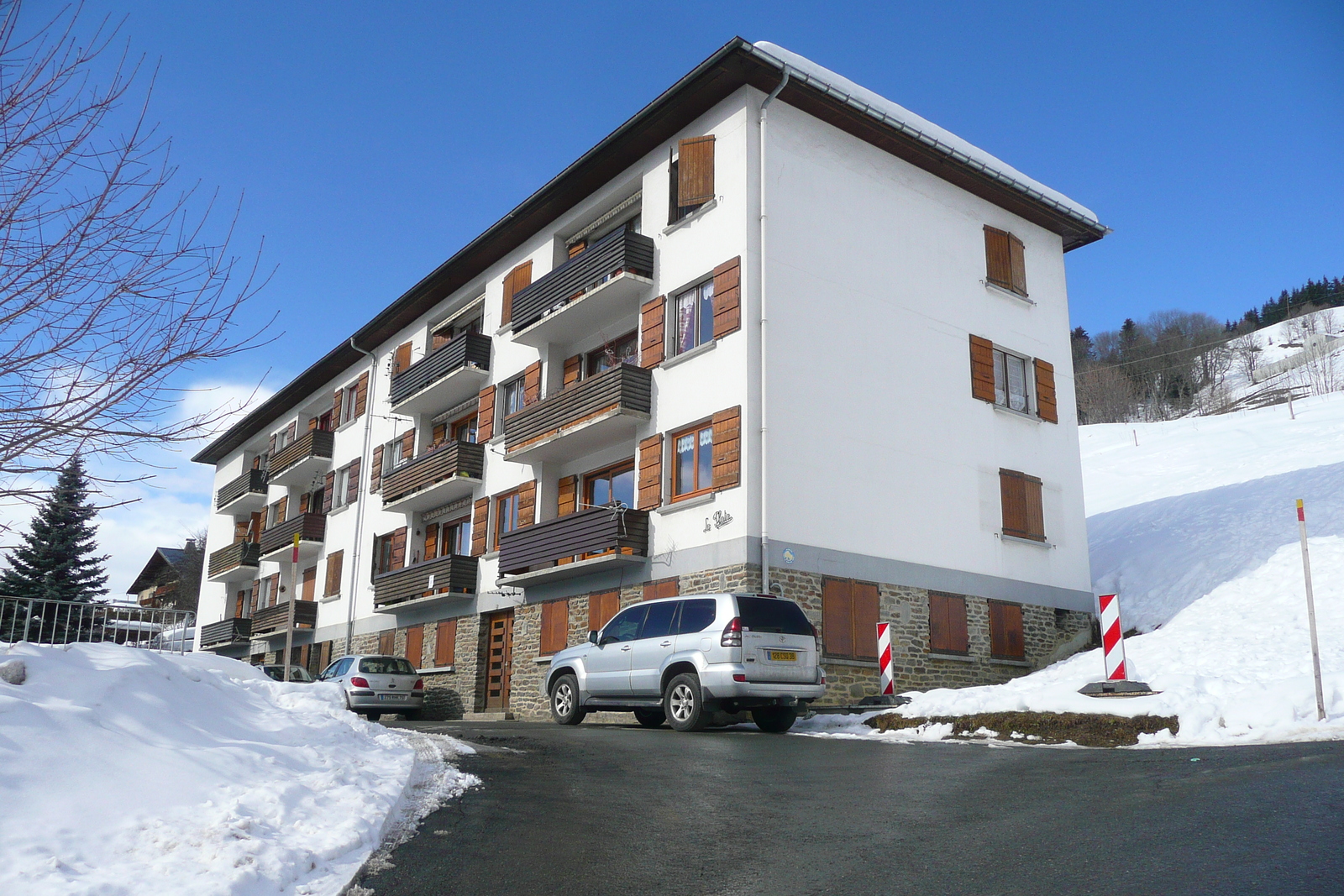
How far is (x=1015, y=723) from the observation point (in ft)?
44.9

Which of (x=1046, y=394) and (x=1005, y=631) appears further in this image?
(x=1046, y=394)

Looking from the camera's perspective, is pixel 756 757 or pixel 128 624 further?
pixel 128 624

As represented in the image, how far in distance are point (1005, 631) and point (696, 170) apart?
1169 cm

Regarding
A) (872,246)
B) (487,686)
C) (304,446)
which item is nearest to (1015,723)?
(872,246)

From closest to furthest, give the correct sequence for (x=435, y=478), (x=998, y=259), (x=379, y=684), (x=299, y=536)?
(x=379, y=684), (x=998, y=259), (x=435, y=478), (x=299, y=536)

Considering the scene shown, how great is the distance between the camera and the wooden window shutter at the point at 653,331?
2283 cm

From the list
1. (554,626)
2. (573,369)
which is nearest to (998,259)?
(573,369)

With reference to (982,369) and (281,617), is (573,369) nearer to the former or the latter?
(982,369)

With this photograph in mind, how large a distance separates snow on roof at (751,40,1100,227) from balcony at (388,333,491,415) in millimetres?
11875

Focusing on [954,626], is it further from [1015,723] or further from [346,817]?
[346,817]

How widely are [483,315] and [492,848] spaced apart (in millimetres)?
25663

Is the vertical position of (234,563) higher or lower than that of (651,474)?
higher

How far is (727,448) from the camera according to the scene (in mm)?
20156

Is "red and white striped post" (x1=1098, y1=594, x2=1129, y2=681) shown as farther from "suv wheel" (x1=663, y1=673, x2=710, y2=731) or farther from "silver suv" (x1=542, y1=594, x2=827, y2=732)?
"suv wheel" (x1=663, y1=673, x2=710, y2=731)
